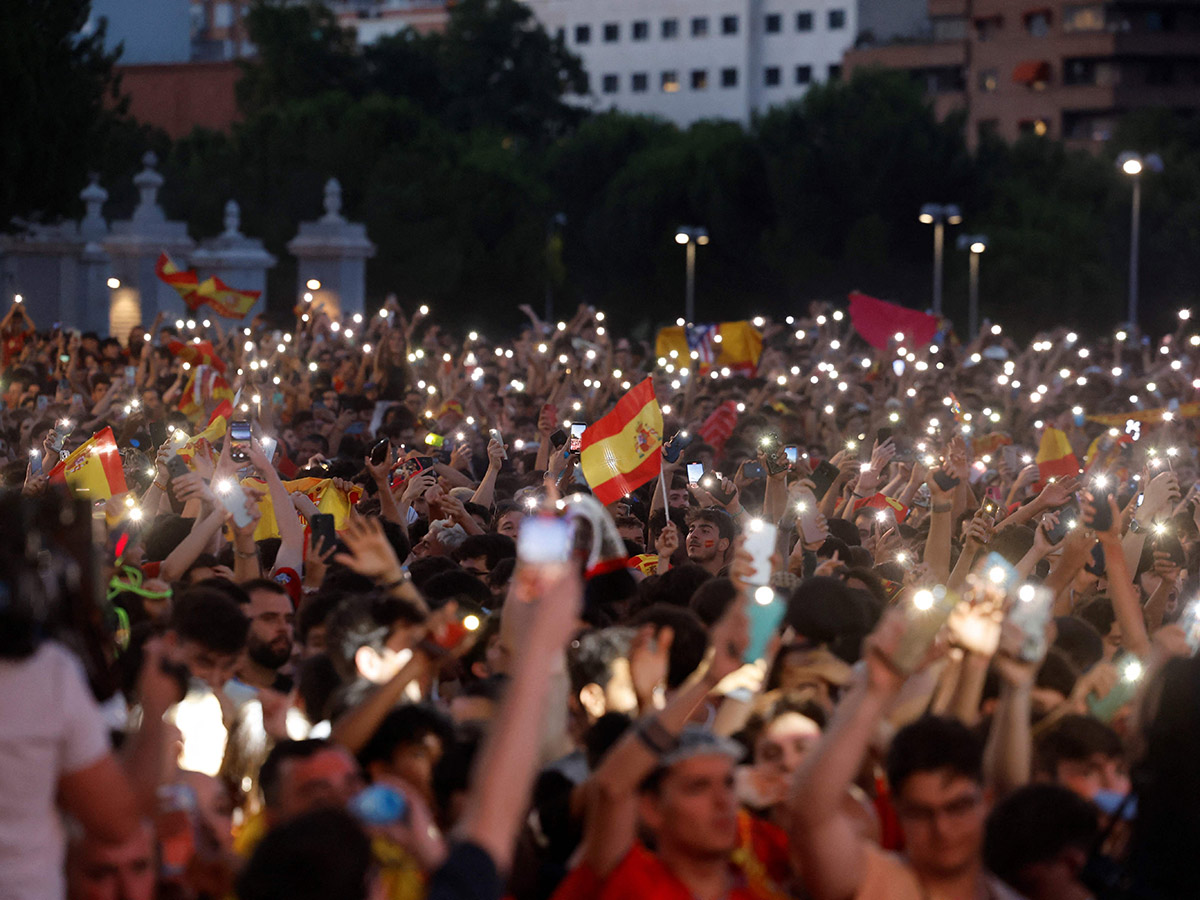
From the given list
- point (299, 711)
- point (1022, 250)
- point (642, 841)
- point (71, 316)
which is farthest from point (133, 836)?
point (1022, 250)

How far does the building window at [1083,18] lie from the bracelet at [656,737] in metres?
88.2

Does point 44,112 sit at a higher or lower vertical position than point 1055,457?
higher

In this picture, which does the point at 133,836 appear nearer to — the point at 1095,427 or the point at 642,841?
the point at 642,841

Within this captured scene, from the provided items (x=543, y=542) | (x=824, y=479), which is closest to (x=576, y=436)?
(x=824, y=479)

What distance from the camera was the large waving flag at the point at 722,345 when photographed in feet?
76.0

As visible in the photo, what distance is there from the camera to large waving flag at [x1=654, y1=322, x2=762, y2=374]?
23156 mm

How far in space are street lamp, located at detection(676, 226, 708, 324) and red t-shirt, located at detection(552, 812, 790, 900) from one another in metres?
48.5

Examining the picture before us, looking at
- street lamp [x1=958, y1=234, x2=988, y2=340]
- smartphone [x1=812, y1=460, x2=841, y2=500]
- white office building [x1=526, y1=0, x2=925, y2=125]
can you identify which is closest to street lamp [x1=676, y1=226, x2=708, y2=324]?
street lamp [x1=958, y1=234, x2=988, y2=340]

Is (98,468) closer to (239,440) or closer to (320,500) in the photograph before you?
(239,440)

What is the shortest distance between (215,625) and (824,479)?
19.5ft

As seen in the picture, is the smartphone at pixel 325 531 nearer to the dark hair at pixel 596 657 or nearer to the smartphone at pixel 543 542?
the dark hair at pixel 596 657

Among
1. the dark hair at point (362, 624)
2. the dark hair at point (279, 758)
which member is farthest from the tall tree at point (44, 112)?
the dark hair at point (279, 758)

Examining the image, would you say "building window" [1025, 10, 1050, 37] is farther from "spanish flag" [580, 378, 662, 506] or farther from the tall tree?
"spanish flag" [580, 378, 662, 506]

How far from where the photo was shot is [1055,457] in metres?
12.7
